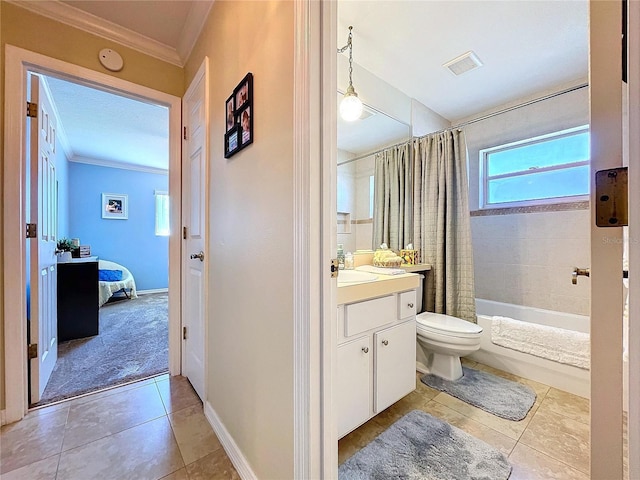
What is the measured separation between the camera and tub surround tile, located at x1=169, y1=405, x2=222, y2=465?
4.02 feet

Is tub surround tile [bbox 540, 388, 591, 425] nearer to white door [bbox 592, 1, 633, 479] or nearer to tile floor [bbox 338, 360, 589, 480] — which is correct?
tile floor [bbox 338, 360, 589, 480]

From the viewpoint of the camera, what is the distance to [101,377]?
1855mm

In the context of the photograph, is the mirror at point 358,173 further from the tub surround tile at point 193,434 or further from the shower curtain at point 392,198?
the tub surround tile at point 193,434

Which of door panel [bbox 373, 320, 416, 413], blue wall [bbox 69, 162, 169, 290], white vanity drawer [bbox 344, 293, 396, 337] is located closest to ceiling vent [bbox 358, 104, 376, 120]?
white vanity drawer [bbox 344, 293, 396, 337]

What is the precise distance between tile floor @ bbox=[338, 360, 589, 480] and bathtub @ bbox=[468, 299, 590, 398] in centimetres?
8

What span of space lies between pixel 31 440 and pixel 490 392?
2592mm

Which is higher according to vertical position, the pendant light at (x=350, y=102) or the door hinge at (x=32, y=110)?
the pendant light at (x=350, y=102)

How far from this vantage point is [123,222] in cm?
471

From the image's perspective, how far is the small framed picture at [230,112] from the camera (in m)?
1.20

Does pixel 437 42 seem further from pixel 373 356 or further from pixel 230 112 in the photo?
pixel 373 356

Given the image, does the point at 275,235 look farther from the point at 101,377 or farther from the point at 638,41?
the point at 101,377

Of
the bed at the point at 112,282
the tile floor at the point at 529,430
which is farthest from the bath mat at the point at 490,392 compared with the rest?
the bed at the point at 112,282

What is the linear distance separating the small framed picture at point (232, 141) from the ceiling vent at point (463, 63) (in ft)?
6.10

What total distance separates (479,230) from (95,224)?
583 cm
